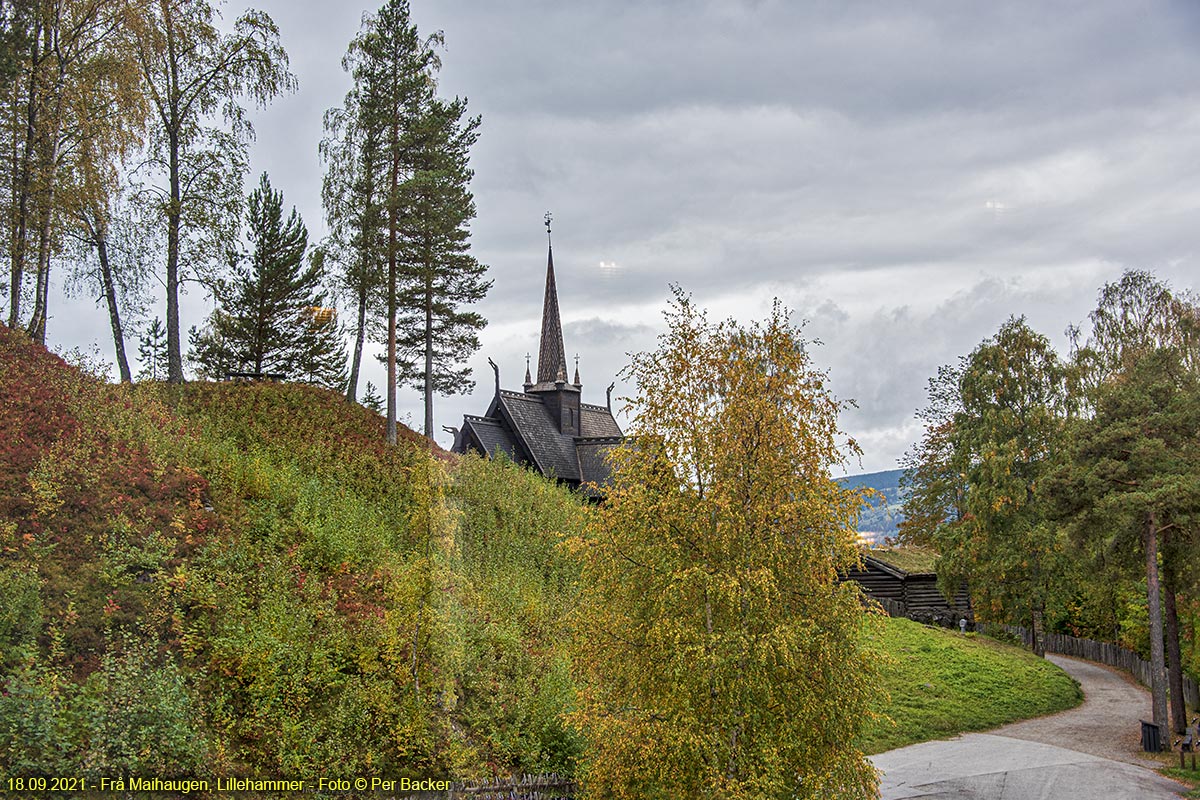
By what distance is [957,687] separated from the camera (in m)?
23.6

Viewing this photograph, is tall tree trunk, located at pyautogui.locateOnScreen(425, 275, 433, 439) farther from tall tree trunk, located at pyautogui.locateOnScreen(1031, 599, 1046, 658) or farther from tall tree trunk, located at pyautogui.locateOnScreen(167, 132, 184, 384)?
tall tree trunk, located at pyautogui.locateOnScreen(1031, 599, 1046, 658)

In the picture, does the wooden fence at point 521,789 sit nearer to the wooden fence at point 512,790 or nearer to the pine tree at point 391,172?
the wooden fence at point 512,790

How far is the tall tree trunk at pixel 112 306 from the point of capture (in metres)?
22.2

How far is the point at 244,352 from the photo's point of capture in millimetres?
27156

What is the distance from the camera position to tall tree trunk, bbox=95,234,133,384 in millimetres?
22219

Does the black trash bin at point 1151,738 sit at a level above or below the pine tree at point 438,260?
below

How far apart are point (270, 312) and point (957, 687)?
24409 mm

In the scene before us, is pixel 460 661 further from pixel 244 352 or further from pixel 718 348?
pixel 244 352

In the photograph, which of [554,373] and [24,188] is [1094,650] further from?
[24,188]

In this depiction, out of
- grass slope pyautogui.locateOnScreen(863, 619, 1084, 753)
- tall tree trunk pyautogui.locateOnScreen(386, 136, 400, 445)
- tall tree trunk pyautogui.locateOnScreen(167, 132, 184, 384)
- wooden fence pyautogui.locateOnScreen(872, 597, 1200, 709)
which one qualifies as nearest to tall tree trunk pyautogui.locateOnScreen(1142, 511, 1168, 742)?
grass slope pyautogui.locateOnScreen(863, 619, 1084, 753)

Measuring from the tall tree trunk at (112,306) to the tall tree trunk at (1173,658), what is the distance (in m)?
28.4

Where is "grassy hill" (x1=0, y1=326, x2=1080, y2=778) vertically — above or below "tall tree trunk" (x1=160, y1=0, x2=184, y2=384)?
below

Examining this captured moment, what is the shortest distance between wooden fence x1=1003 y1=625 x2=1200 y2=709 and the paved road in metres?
6.89

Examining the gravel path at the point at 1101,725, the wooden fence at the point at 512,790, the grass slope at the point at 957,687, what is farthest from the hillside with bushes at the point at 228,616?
the gravel path at the point at 1101,725
